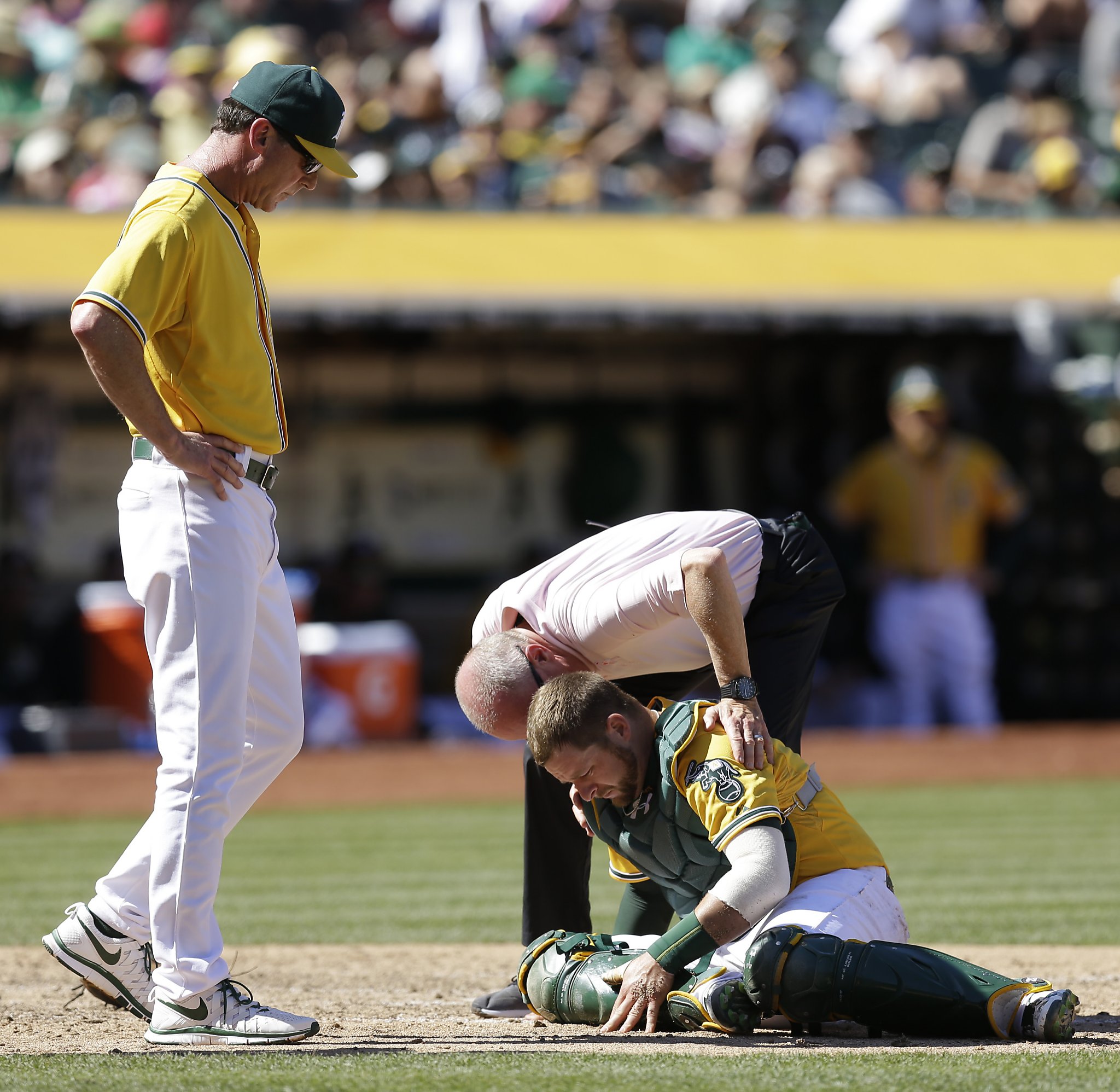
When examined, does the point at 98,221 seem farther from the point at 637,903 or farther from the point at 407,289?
the point at 637,903

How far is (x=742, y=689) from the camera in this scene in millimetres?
3986

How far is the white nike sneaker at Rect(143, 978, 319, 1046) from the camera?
3.81m

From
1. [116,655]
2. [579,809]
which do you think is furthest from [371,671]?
[579,809]

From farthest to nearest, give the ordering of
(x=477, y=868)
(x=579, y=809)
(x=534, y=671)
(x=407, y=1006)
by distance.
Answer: (x=477, y=868), (x=407, y=1006), (x=579, y=809), (x=534, y=671)

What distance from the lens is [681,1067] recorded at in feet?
11.4

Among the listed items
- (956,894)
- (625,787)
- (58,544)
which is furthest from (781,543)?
(58,544)

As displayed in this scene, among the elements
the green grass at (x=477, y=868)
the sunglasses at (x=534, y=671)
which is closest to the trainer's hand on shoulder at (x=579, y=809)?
the sunglasses at (x=534, y=671)

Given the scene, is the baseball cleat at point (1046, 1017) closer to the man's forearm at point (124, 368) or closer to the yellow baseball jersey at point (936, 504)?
the man's forearm at point (124, 368)

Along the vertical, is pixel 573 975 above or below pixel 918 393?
below

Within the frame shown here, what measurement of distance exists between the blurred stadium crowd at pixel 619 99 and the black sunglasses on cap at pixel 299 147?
8.71 metres

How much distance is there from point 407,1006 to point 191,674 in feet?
4.39

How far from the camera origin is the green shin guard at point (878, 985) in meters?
3.79

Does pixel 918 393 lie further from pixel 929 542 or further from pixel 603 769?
pixel 603 769

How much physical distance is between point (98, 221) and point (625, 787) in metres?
9.20
